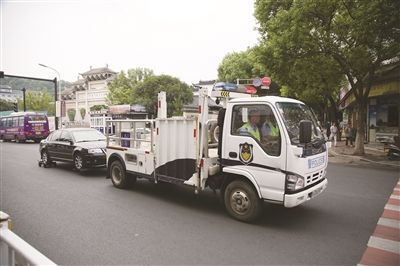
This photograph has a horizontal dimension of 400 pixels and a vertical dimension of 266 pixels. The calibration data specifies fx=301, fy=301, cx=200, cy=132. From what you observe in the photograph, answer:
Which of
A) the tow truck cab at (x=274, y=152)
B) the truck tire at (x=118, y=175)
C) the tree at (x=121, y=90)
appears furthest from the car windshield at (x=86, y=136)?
the tree at (x=121, y=90)

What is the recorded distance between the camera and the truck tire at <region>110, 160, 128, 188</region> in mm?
8156

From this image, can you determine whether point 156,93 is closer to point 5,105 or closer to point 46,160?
point 46,160

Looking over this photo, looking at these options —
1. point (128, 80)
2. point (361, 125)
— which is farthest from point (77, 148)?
point (128, 80)

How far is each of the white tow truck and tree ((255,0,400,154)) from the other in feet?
26.1

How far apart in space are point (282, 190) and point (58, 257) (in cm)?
358

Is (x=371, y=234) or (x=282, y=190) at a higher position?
(x=282, y=190)

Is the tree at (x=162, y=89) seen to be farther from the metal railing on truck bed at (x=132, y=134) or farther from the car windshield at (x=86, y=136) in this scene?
the metal railing on truck bed at (x=132, y=134)

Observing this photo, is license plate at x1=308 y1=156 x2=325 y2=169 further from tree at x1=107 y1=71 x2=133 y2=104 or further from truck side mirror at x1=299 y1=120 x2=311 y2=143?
tree at x1=107 y1=71 x2=133 y2=104

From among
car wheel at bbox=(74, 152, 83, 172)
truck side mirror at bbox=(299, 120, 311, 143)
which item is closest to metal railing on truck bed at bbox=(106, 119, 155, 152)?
car wheel at bbox=(74, 152, 83, 172)

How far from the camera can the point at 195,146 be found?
19.9 feet

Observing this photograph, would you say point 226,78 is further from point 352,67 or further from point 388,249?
point 388,249

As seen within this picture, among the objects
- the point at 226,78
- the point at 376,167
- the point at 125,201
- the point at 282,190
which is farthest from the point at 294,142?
the point at 226,78

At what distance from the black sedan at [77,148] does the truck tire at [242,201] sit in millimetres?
6170

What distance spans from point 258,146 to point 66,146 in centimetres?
831
